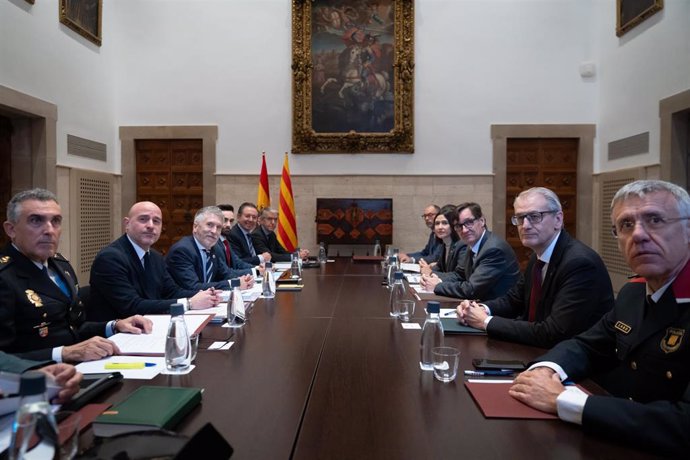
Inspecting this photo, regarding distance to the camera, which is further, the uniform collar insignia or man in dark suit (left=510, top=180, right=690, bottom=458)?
the uniform collar insignia

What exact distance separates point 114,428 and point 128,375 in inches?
19.3

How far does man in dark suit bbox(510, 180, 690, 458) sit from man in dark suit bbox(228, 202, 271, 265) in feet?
14.4

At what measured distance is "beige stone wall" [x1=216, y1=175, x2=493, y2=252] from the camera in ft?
27.6

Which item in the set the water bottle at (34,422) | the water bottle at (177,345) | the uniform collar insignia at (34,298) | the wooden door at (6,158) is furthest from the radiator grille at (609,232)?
the wooden door at (6,158)

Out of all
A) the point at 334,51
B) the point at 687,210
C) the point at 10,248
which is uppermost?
the point at 334,51

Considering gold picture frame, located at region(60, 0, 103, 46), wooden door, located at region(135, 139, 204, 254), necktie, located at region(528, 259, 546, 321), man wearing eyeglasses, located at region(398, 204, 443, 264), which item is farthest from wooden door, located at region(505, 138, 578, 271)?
gold picture frame, located at region(60, 0, 103, 46)

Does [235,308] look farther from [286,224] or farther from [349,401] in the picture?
[286,224]

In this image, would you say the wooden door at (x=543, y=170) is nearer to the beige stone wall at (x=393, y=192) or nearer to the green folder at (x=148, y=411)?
the beige stone wall at (x=393, y=192)

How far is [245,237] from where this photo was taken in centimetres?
596

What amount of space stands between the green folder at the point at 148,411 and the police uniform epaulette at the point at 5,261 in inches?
45.9

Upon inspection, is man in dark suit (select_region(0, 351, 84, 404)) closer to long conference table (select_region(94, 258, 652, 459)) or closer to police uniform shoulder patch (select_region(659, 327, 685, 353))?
long conference table (select_region(94, 258, 652, 459))

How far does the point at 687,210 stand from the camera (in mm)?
1620

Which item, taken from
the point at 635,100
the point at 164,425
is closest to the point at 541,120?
the point at 635,100

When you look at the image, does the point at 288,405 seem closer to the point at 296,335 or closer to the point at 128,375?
the point at 128,375
